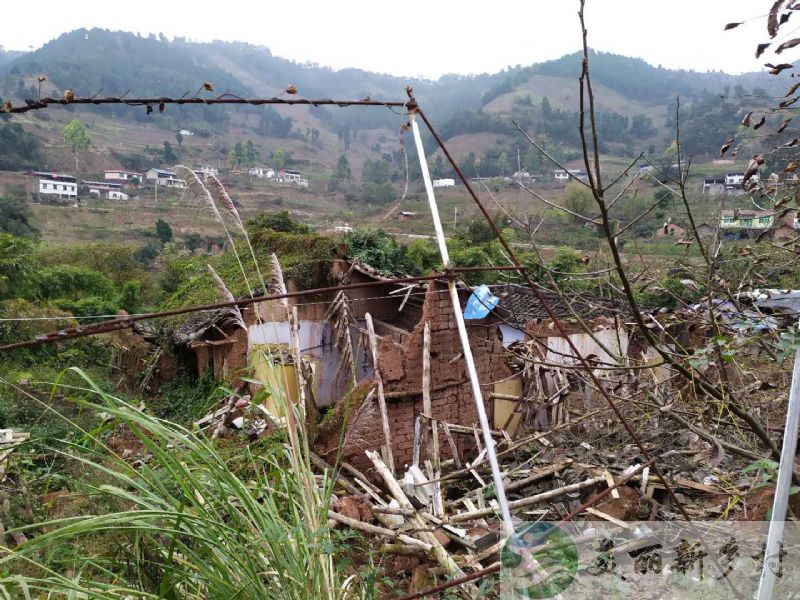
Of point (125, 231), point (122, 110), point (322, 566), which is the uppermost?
point (122, 110)

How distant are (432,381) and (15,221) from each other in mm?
34628

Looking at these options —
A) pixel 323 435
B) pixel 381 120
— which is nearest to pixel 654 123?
pixel 381 120

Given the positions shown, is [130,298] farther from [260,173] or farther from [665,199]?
[260,173]

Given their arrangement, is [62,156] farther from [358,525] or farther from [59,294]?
[358,525]

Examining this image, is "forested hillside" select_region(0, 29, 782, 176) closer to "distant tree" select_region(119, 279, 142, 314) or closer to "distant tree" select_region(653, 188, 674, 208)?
"distant tree" select_region(119, 279, 142, 314)

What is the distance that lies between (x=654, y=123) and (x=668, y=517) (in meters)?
113

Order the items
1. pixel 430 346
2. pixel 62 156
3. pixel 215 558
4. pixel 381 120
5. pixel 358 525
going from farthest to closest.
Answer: pixel 381 120
pixel 62 156
pixel 430 346
pixel 358 525
pixel 215 558

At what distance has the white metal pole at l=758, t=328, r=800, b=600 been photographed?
1511 millimetres

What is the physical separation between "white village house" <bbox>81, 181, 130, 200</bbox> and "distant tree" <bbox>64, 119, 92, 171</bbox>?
266 inches

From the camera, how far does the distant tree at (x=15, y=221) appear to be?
108ft

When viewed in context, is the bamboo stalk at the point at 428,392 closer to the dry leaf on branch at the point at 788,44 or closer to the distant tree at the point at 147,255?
the dry leaf on branch at the point at 788,44

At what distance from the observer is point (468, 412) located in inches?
341

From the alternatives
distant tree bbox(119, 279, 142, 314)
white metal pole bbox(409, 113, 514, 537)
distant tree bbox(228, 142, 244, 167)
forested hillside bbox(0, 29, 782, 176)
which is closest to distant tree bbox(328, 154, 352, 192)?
distant tree bbox(228, 142, 244, 167)

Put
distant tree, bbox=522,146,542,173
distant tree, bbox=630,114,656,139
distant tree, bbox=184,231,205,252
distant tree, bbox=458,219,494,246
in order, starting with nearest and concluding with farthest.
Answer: distant tree, bbox=458,219,494,246, distant tree, bbox=184,231,205,252, distant tree, bbox=522,146,542,173, distant tree, bbox=630,114,656,139
